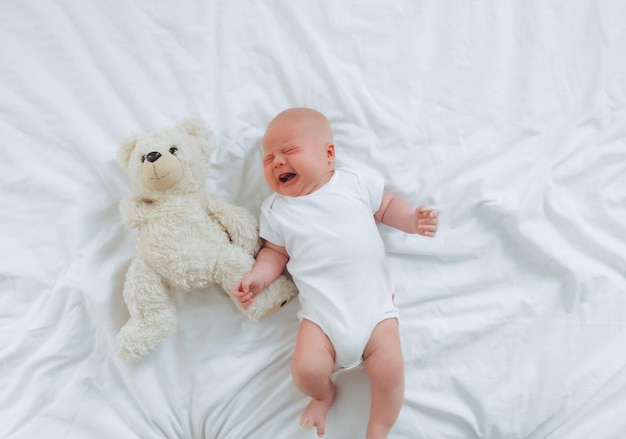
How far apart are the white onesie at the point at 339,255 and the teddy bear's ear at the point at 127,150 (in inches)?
10.7

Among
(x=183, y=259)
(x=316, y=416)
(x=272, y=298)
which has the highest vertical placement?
(x=183, y=259)

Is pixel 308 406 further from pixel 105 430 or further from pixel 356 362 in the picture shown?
pixel 105 430

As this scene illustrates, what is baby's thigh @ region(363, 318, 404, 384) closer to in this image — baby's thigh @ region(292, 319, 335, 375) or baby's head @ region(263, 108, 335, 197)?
→ baby's thigh @ region(292, 319, 335, 375)

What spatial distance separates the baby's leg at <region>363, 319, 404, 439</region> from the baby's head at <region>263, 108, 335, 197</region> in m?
0.32

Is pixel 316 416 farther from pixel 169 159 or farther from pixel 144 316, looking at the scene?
pixel 169 159

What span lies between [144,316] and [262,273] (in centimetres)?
22

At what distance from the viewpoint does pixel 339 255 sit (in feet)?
3.05

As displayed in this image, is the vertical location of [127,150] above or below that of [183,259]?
above

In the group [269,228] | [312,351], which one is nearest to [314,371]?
[312,351]

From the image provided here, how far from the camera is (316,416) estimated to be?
2.90 ft

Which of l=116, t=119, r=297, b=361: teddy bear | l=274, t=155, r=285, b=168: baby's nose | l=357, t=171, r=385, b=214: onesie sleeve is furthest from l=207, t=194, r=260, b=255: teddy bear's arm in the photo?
l=357, t=171, r=385, b=214: onesie sleeve

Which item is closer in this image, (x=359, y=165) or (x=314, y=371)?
(x=314, y=371)

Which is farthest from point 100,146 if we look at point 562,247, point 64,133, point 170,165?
point 562,247

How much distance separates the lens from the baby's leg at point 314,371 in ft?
2.85
